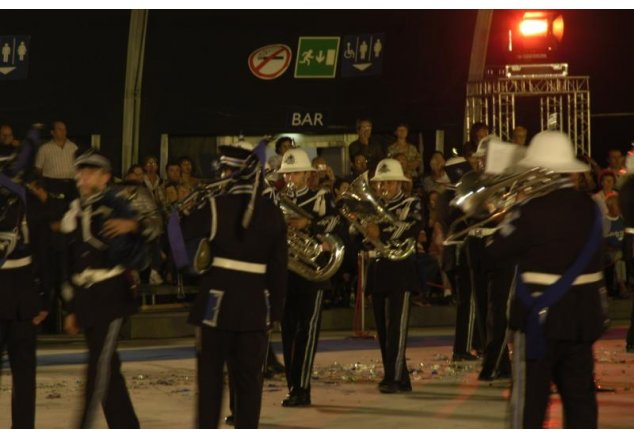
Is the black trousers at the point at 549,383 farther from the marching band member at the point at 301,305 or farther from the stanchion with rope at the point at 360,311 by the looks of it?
the stanchion with rope at the point at 360,311

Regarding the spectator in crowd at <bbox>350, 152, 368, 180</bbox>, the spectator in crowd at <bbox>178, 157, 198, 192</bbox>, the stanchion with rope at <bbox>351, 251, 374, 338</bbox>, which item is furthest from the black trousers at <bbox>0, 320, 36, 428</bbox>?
the spectator in crowd at <bbox>350, 152, 368, 180</bbox>

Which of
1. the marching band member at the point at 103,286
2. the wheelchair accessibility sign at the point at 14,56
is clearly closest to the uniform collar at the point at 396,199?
the marching band member at the point at 103,286

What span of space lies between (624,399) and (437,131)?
1055cm

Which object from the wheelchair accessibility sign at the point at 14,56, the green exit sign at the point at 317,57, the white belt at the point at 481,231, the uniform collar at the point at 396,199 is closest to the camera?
the uniform collar at the point at 396,199

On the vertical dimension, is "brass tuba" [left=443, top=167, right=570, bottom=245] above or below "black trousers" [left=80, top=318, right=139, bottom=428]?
above

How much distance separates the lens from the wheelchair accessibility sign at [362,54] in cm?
2183

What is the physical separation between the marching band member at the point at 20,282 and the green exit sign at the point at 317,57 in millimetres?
12545

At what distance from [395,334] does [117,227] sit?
13.1ft

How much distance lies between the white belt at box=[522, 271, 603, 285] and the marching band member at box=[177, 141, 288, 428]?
5.72 feet

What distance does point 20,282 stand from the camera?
9.60 m

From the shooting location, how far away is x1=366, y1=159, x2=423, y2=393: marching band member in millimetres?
12539

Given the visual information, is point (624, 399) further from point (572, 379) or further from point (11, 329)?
point (11, 329)

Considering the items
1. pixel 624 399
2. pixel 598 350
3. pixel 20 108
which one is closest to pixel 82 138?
pixel 20 108

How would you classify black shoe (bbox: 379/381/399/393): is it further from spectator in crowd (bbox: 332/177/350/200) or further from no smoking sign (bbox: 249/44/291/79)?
no smoking sign (bbox: 249/44/291/79)
